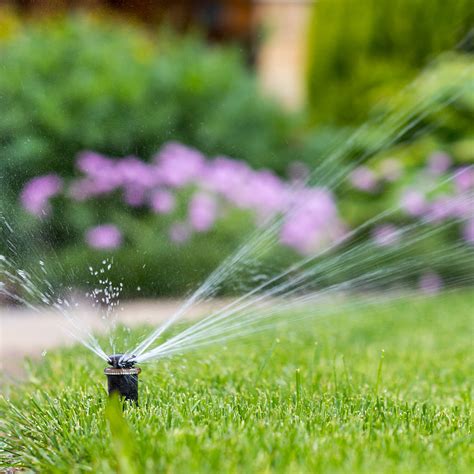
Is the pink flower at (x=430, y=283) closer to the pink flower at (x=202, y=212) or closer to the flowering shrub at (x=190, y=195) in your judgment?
the flowering shrub at (x=190, y=195)

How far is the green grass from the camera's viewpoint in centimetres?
189

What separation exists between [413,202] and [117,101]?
7.28 feet

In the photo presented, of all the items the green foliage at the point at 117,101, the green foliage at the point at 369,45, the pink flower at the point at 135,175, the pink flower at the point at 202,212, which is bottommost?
the pink flower at the point at 202,212

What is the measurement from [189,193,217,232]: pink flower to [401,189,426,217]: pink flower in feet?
4.74

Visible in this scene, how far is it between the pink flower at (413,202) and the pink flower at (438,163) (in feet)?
1.14

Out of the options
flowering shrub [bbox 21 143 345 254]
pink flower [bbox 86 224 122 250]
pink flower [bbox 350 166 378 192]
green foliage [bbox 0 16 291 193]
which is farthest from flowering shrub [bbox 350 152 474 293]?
pink flower [bbox 86 224 122 250]

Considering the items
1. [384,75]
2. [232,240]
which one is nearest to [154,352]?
[232,240]

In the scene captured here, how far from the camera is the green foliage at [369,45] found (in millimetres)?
7195

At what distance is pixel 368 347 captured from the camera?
3805 millimetres

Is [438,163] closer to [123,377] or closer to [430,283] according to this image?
[430,283]

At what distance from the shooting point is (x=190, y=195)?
18.4 feet

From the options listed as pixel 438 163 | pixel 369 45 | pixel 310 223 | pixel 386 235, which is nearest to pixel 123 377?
pixel 310 223

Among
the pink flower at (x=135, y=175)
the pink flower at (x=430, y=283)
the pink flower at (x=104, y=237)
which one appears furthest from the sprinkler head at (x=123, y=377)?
the pink flower at (x=430, y=283)

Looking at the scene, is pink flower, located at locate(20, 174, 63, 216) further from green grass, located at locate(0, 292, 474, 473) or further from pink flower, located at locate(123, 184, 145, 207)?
green grass, located at locate(0, 292, 474, 473)
